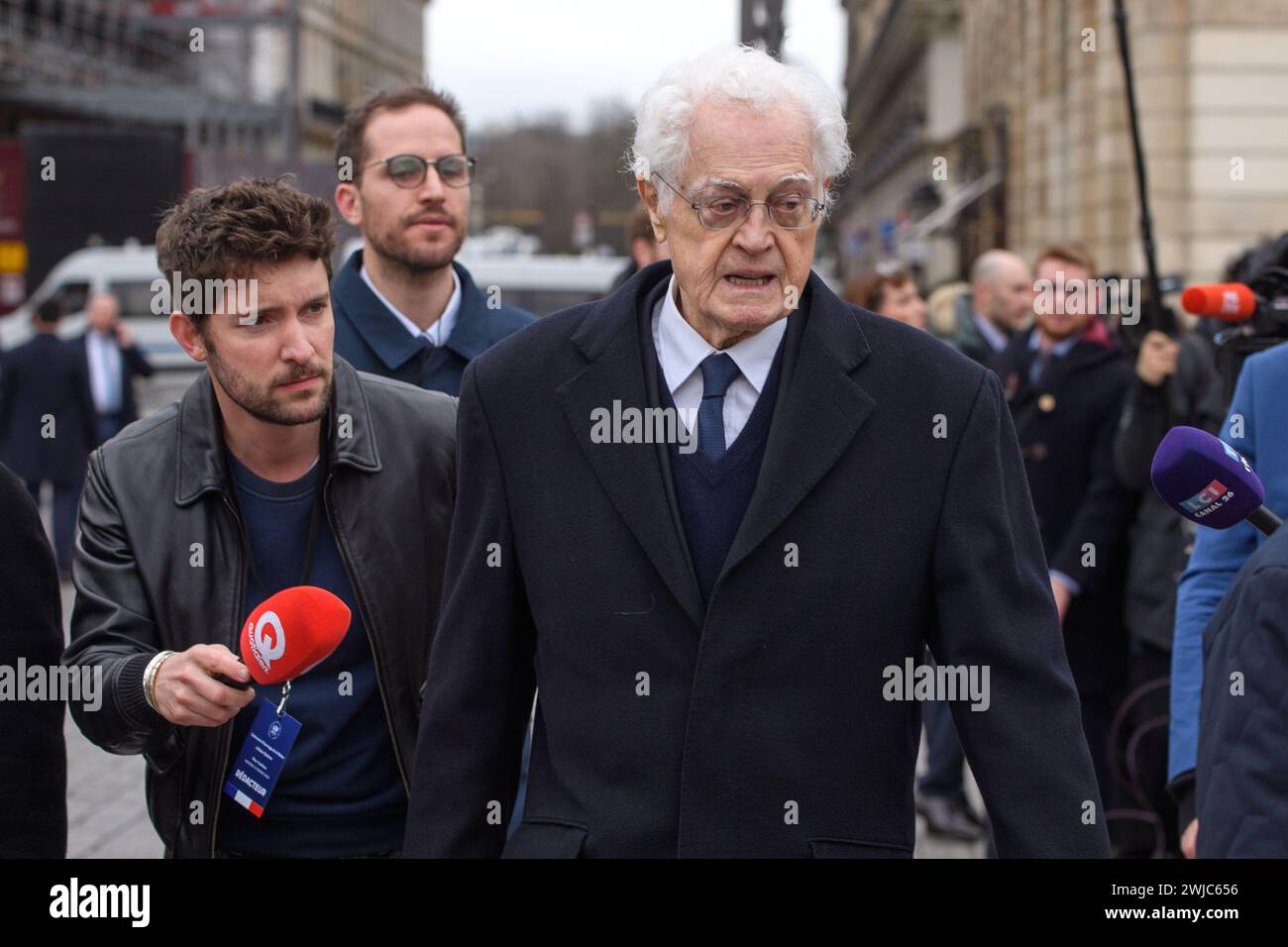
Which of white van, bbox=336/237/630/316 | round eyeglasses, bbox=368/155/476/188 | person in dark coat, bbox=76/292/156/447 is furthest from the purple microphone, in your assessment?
white van, bbox=336/237/630/316

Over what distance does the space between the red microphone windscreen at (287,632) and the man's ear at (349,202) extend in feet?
6.85

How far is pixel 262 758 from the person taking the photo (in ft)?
10.6

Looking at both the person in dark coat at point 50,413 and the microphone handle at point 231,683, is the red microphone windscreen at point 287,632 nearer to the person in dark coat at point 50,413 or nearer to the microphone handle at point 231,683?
the microphone handle at point 231,683

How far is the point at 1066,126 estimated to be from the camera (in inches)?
888

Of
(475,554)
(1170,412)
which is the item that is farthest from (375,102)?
(1170,412)

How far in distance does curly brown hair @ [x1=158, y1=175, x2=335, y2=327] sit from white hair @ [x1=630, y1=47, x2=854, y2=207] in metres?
0.78

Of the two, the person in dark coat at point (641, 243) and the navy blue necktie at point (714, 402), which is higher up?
the person in dark coat at point (641, 243)

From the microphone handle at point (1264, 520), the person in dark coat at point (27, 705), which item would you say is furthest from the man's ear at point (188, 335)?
the microphone handle at point (1264, 520)

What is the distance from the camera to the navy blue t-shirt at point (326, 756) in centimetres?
327

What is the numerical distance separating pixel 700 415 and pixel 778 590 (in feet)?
1.07

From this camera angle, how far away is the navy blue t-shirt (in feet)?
10.7

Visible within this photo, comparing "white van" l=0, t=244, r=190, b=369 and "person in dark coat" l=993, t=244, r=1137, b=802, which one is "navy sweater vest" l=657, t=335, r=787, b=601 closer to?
"person in dark coat" l=993, t=244, r=1137, b=802
